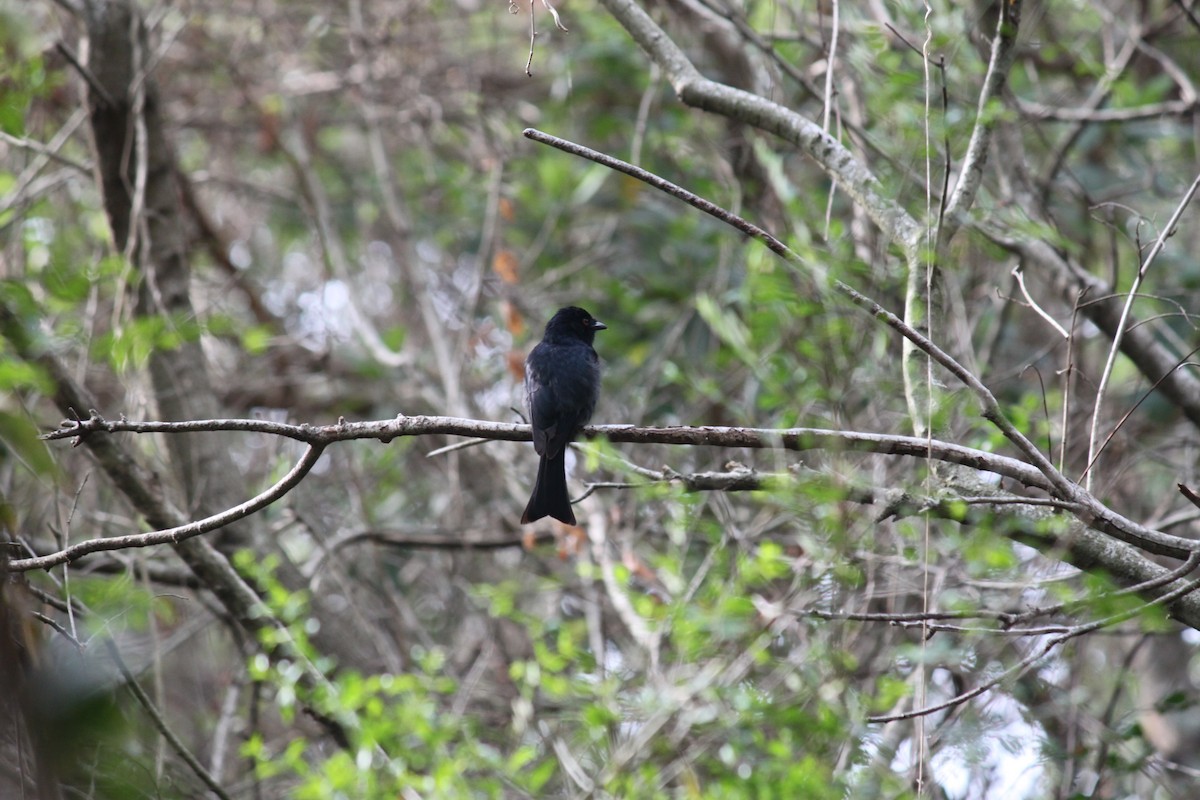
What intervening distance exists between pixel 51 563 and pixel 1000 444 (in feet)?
8.90

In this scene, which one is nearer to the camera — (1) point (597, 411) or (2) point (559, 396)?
(2) point (559, 396)

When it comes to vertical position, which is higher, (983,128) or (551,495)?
(983,128)

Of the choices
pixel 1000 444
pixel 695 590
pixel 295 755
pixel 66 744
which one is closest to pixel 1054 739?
pixel 695 590

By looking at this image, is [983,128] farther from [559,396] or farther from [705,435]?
[559,396]

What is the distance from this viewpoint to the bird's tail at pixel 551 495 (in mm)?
4055

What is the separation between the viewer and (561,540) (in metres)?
5.42

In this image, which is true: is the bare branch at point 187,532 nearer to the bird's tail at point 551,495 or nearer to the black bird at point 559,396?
the black bird at point 559,396

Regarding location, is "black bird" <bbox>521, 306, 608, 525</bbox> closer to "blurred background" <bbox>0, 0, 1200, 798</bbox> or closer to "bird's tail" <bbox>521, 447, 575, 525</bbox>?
"bird's tail" <bbox>521, 447, 575, 525</bbox>

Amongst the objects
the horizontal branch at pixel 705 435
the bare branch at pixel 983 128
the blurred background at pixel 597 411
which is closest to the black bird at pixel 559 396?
the blurred background at pixel 597 411

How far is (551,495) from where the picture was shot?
163 inches

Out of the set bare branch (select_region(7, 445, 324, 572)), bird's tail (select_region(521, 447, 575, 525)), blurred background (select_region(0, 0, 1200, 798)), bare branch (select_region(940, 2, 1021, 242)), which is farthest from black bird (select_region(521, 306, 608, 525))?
bare branch (select_region(940, 2, 1021, 242))

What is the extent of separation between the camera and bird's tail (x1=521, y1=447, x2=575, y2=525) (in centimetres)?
405

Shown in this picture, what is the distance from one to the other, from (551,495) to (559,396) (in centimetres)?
54

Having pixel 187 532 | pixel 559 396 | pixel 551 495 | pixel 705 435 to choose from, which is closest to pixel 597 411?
pixel 559 396
